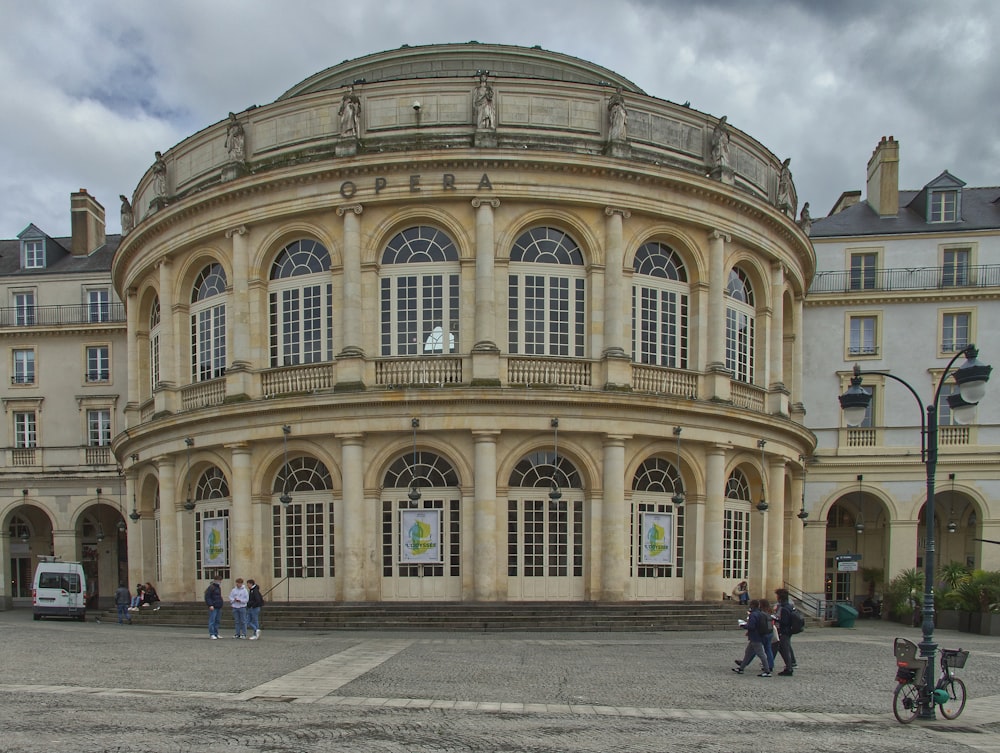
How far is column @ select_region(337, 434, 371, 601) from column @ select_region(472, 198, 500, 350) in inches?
179

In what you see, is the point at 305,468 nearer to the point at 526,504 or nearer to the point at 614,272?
the point at 526,504

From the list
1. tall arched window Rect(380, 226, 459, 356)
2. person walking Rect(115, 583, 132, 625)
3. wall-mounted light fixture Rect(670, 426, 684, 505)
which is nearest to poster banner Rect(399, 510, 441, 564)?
tall arched window Rect(380, 226, 459, 356)

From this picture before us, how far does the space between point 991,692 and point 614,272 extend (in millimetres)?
15762

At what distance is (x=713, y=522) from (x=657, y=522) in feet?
5.93

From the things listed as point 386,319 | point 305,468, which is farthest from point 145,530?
point 386,319

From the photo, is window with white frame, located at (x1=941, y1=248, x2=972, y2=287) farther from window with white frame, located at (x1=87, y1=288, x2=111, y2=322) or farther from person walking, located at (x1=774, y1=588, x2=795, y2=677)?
window with white frame, located at (x1=87, y1=288, x2=111, y2=322)

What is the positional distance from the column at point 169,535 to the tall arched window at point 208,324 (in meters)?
3.13

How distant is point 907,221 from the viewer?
4475 centimetres

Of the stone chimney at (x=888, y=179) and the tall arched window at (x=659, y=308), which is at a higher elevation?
the stone chimney at (x=888, y=179)

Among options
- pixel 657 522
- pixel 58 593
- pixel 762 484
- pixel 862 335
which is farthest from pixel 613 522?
pixel 58 593

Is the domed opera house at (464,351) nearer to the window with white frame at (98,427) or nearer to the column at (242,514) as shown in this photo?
the column at (242,514)

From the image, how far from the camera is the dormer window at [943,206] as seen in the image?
4419cm

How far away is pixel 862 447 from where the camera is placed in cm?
4191

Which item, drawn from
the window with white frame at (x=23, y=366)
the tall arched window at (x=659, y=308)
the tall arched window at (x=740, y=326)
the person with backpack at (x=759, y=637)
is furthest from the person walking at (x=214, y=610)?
the window with white frame at (x=23, y=366)
